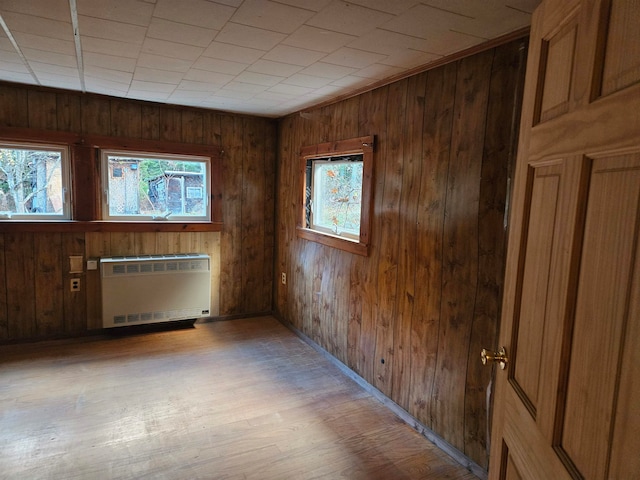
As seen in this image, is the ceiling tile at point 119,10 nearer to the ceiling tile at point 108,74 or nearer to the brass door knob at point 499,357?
the ceiling tile at point 108,74

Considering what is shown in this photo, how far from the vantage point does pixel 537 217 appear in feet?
3.26

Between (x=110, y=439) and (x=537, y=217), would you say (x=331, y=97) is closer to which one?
(x=537, y=217)

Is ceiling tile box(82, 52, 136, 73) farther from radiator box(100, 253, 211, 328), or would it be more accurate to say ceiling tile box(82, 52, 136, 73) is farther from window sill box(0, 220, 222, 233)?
radiator box(100, 253, 211, 328)

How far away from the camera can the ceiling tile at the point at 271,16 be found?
1.71 meters

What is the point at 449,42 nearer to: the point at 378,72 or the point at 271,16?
the point at 378,72

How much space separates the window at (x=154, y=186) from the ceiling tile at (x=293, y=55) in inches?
82.4

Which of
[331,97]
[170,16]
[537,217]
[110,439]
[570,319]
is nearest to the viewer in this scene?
[570,319]

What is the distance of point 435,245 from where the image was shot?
2.39 meters

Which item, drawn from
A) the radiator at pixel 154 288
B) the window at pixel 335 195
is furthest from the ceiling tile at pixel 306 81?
the radiator at pixel 154 288

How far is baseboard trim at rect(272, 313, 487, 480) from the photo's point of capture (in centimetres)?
218

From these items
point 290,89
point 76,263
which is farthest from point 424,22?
point 76,263

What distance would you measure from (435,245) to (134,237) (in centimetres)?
304

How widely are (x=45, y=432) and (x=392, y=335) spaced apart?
7.38ft

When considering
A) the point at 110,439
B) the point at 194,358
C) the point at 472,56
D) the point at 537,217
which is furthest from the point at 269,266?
the point at 537,217
